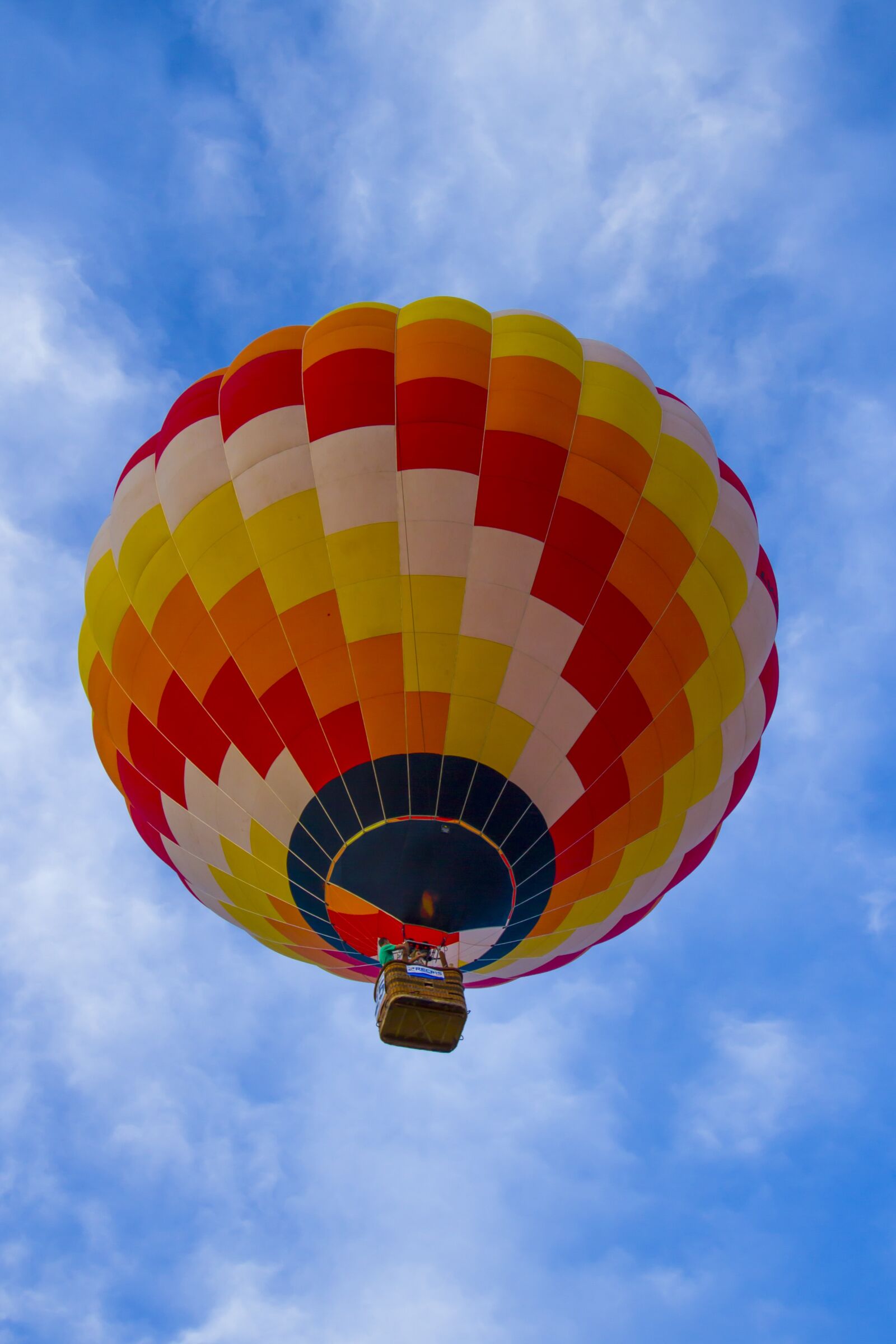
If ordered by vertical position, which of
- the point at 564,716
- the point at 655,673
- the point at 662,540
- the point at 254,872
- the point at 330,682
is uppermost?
the point at 662,540

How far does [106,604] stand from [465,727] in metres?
3.39

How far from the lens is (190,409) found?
29.9 feet

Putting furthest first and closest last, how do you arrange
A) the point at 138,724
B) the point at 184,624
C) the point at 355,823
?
the point at 138,724, the point at 184,624, the point at 355,823

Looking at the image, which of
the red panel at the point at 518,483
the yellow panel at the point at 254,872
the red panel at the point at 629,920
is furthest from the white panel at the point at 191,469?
the red panel at the point at 629,920

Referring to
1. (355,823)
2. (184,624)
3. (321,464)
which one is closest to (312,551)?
(321,464)

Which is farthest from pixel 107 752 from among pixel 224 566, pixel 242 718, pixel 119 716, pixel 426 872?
pixel 426 872

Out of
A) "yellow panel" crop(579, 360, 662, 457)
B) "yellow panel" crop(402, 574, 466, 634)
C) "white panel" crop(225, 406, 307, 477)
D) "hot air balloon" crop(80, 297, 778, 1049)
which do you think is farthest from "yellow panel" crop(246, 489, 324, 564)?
"yellow panel" crop(579, 360, 662, 457)

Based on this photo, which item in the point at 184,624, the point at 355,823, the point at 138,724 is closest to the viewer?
the point at 355,823

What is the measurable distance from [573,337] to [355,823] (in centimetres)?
462

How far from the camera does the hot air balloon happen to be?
316 inches

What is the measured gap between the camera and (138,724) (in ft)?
29.8

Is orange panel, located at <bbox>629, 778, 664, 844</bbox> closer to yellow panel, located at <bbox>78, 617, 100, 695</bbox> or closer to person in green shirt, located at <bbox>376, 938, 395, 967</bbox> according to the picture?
person in green shirt, located at <bbox>376, 938, 395, 967</bbox>

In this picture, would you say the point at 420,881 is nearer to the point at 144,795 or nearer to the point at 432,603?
the point at 432,603

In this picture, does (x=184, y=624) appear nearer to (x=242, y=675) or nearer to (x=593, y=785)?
(x=242, y=675)
